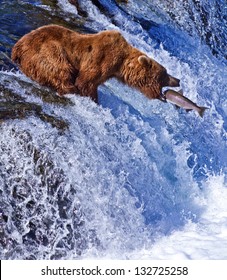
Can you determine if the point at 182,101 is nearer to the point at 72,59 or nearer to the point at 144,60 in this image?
the point at 144,60

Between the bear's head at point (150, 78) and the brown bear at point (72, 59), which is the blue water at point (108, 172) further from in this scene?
the bear's head at point (150, 78)

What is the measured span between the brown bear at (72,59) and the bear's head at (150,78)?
0.20 ft

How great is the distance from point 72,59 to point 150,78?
32.7 inches

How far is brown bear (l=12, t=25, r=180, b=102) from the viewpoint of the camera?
18.1 ft

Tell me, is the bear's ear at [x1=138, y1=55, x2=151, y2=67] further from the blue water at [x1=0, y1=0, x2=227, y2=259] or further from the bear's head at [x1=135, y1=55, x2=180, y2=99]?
the blue water at [x1=0, y1=0, x2=227, y2=259]

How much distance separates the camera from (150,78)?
599 centimetres

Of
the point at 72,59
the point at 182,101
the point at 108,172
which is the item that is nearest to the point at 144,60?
the point at 182,101

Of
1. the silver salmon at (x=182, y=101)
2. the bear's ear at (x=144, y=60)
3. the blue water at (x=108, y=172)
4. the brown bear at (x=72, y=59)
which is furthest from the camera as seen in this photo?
the bear's ear at (x=144, y=60)

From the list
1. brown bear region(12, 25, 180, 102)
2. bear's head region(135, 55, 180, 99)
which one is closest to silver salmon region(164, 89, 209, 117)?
bear's head region(135, 55, 180, 99)

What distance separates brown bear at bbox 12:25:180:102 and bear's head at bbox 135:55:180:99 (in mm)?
60

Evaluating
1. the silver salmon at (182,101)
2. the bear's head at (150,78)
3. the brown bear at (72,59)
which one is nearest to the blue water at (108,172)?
the brown bear at (72,59)

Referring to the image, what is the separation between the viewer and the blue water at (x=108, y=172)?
4551 mm

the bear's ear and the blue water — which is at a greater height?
the bear's ear

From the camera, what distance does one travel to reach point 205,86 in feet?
27.6
